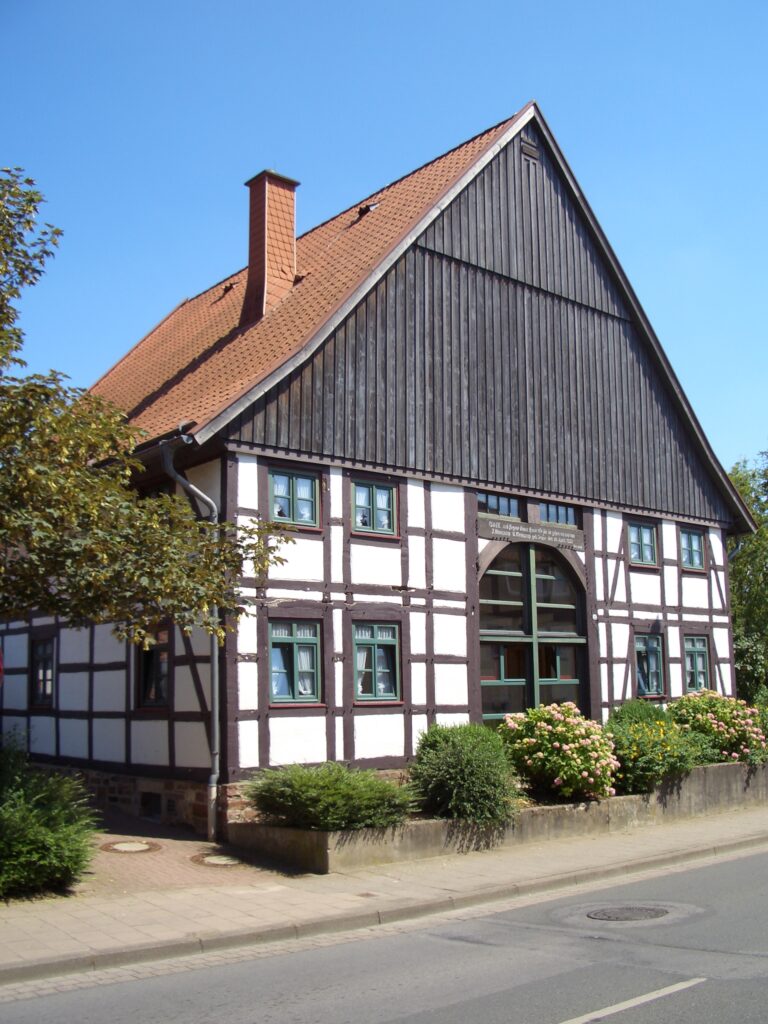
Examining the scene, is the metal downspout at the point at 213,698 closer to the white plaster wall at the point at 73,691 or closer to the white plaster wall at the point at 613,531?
the white plaster wall at the point at 73,691

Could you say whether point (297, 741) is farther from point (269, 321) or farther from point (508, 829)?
point (269, 321)

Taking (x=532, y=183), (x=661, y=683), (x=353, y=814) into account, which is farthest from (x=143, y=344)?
(x=353, y=814)

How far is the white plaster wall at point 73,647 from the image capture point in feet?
58.2

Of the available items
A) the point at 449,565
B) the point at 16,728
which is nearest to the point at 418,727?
the point at 449,565

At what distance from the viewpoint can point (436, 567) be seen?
17594mm

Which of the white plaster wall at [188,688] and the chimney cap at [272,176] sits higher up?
the chimney cap at [272,176]

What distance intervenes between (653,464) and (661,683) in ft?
14.6

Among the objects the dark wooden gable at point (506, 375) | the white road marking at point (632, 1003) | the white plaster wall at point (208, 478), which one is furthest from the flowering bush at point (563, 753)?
the white road marking at point (632, 1003)

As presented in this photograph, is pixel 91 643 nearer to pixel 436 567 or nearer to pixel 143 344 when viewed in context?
pixel 436 567

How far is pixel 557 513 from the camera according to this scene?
2023cm

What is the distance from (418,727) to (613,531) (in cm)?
656

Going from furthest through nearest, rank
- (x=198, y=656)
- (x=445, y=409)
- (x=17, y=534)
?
(x=445, y=409) → (x=198, y=656) → (x=17, y=534)

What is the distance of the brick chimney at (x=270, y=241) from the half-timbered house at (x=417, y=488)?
0.05 meters

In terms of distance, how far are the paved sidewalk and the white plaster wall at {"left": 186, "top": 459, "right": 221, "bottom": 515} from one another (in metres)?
4.57
